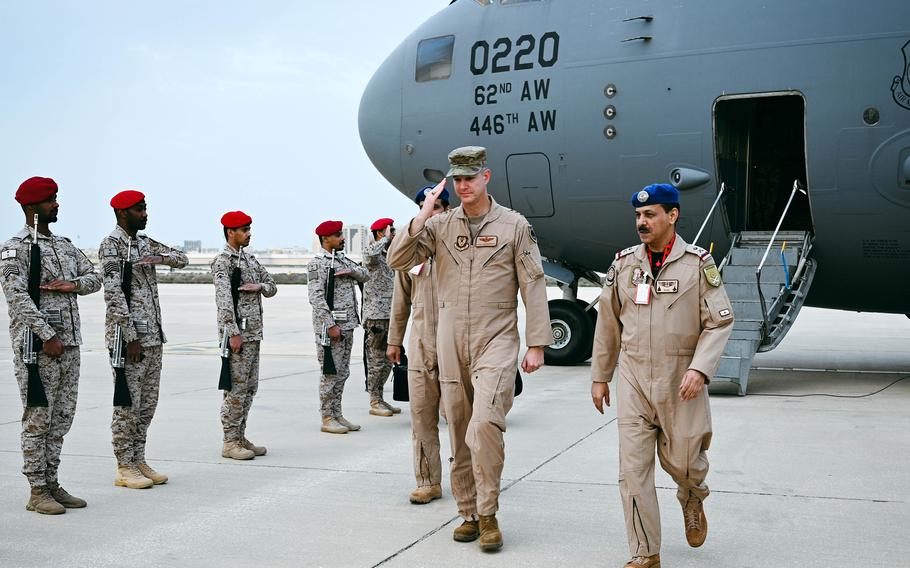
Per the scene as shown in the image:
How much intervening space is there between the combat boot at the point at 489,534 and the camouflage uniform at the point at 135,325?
8.63ft

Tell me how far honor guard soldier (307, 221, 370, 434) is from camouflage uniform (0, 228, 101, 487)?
8.70 ft

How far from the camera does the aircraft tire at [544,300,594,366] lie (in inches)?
518

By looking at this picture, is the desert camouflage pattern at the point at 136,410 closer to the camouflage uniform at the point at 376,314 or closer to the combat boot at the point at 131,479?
the combat boot at the point at 131,479

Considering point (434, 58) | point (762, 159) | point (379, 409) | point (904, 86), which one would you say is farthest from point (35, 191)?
point (762, 159)

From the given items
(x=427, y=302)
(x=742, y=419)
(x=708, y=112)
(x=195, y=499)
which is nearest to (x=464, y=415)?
(x=427, y=302)

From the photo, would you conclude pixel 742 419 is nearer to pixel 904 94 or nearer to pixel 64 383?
pixel 904 94

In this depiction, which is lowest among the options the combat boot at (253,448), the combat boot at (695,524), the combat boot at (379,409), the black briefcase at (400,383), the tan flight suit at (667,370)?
the combat boot at (379,409)

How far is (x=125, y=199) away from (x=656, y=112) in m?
6.97

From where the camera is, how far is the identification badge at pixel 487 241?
18.1 feet

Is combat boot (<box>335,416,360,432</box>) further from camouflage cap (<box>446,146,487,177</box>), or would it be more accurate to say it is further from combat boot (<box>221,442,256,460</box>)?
camouflage cap (<box>446,146,487,177</box>)

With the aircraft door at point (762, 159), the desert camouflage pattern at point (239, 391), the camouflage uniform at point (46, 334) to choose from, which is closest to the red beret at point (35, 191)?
the camouflage uniform at point (46, 334)

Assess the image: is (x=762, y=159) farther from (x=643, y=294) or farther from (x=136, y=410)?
(x=136, y=410)

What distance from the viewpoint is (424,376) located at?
6.00 metres

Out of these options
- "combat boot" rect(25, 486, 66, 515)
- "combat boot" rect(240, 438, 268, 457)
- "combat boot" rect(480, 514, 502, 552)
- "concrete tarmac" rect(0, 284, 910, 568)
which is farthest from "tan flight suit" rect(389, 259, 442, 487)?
"combat boot" rect(25, 486, 66, 515)
